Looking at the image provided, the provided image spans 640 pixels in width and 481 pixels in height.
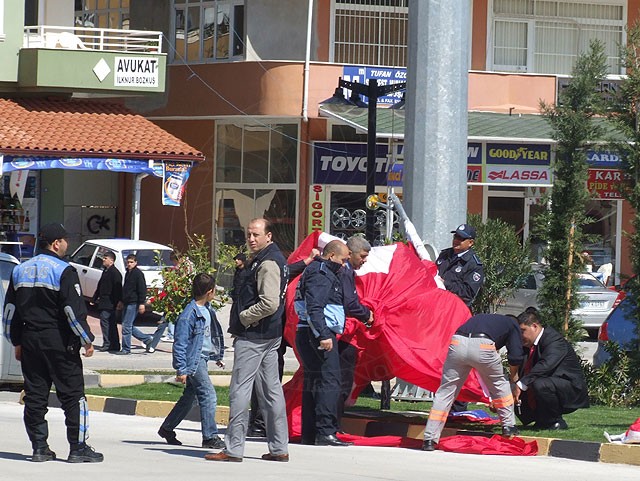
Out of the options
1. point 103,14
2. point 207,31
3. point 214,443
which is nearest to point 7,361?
point 214,443

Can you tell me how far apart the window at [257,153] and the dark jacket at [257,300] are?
78.4 ft

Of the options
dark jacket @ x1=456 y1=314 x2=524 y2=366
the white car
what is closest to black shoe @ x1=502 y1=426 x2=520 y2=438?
dark jacket @ x1=456 y1=314 x2=524 y2=366

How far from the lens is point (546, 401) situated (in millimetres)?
13062

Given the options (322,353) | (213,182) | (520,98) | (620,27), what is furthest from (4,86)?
(322,353)

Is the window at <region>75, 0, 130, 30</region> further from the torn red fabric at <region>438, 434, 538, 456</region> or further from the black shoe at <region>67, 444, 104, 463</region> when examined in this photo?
the black shoe at <region>67, 444, 104, 463</region>

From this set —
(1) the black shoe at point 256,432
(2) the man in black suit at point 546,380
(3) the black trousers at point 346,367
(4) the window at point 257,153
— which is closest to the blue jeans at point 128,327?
(1) the black shoe at point 256,432

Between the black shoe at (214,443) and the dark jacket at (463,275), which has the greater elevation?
the dark jacket at (463,275)

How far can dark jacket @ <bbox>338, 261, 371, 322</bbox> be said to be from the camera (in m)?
12.6

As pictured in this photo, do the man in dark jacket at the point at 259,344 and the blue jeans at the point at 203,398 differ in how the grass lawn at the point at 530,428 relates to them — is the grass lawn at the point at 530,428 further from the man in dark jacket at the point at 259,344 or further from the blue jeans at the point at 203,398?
the man in dark jacket at the point at 259,344

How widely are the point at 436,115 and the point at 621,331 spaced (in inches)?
134

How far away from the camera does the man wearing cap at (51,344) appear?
35.4ft

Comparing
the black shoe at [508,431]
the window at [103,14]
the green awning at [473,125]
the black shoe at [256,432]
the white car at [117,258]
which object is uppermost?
the window at [103,14]

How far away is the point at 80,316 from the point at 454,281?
519 cm

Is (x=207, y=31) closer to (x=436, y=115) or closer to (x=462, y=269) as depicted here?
(x=436, y=115)
